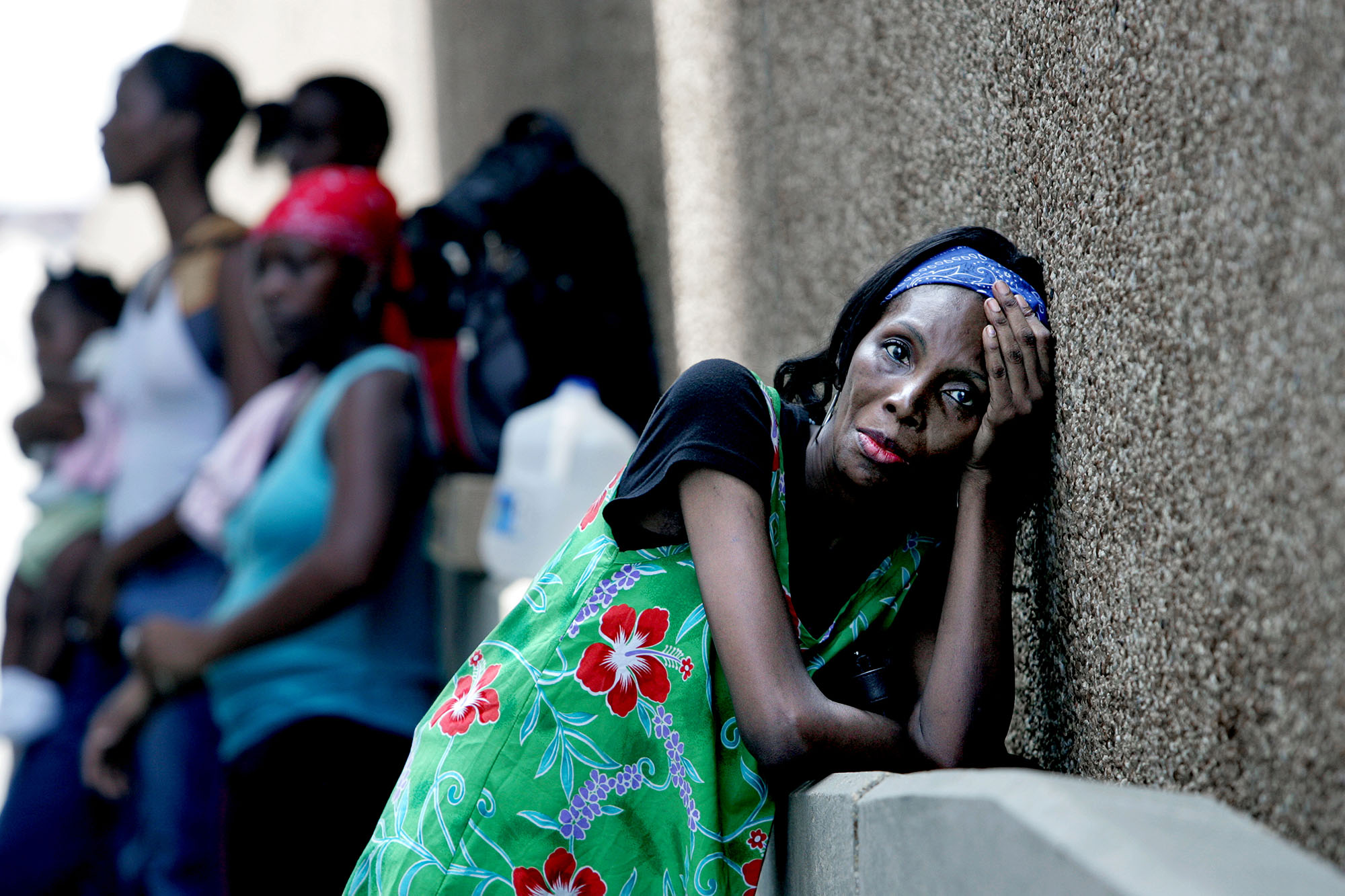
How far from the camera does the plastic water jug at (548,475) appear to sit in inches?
156

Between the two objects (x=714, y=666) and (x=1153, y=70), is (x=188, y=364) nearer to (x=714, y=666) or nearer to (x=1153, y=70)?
(x=714, y=666)

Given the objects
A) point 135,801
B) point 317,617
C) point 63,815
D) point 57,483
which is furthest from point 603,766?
point 57,483

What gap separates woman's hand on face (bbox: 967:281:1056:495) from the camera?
1.87m

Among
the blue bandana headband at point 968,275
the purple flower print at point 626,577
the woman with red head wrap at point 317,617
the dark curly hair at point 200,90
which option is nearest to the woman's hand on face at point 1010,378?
the blue bandana headband at point 968,275

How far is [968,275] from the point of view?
1.91 m

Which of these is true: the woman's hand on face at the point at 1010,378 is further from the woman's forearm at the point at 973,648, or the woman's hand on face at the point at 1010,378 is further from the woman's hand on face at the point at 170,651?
the woman's hand on face at the point at 170,651

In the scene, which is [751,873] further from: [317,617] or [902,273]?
[317,617]

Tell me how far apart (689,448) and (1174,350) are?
0.60 metres

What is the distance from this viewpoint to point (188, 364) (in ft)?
14.7

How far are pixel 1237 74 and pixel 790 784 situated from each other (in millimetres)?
1006

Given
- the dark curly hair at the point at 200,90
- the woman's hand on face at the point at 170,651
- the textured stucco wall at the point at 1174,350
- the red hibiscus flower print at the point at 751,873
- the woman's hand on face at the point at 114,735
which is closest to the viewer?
the textured stucco wall at the point at 1174,350

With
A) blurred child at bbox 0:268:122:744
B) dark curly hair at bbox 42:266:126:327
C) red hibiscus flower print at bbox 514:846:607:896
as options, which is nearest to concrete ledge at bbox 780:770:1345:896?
red hibiscus flower print at bbox 514:846:607:896

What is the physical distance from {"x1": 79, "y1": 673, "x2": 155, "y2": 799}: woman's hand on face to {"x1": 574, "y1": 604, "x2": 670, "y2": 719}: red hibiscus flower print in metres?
2.52

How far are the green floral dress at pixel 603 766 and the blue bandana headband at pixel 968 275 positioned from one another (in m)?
0.29
